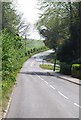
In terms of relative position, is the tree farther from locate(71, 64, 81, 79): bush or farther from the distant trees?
locate(71, 64, 81, 79): bush

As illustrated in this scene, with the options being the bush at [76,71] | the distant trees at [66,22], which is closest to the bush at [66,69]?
the distant trees at [66,22]

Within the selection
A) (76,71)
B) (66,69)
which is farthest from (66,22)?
(76,71)

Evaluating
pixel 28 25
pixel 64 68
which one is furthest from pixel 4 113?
pixel 28 25

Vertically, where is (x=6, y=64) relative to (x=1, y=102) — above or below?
above

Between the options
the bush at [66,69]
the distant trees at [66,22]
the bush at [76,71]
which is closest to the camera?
the bush at [76,71]

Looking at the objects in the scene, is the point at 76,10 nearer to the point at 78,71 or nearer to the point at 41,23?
the point at 41,23

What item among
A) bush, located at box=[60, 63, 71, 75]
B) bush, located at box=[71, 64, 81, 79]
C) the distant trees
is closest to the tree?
the distant trees

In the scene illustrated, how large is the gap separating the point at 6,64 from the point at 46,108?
414 centimetres

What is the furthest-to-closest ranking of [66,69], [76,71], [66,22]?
[66,22]
[66,69]
[76,71]

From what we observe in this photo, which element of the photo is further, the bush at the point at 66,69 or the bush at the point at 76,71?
the bush at the point at 66,69

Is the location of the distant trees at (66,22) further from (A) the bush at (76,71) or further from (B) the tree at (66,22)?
(A) the bush at (76,71)

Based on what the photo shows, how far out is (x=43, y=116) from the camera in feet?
45.6

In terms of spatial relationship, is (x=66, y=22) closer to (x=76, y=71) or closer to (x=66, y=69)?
(x=66, y=69)

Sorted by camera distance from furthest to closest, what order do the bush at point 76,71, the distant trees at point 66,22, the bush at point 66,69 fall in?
the distant trees at point 66,22 → the bush at point 66,69 → the bush at point 76,71
